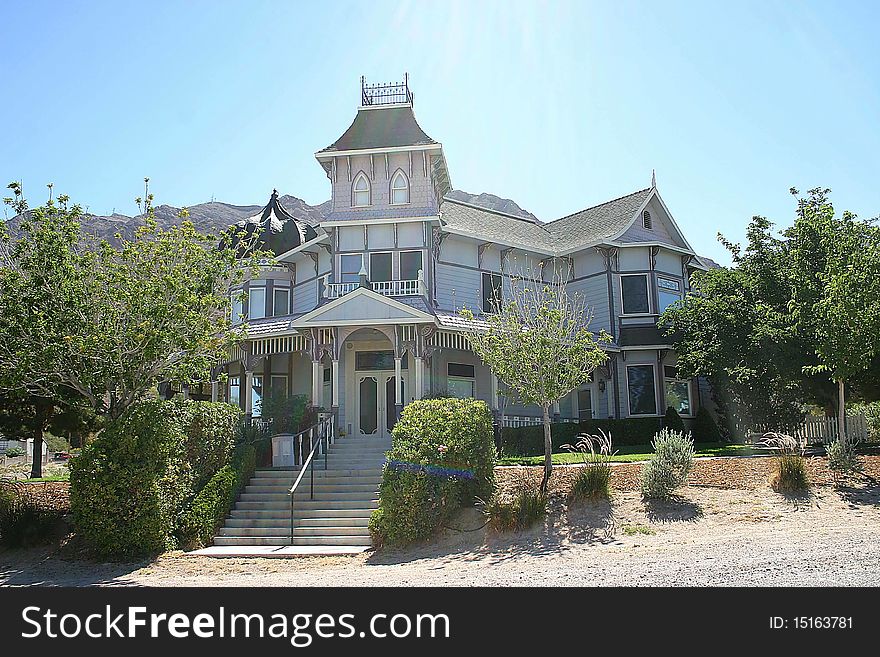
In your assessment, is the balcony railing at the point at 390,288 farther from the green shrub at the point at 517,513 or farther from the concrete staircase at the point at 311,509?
the green shrub at the point at 517,513

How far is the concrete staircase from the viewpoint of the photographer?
15227mm

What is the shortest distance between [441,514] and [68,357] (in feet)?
24.9

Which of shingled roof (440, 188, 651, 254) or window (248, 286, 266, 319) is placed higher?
shingled roof (440, 188, 651, 254)

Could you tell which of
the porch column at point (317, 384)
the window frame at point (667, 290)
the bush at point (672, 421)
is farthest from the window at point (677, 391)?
the porch column at point (317, 384)

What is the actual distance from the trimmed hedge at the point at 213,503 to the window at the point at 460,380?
31.2 feet

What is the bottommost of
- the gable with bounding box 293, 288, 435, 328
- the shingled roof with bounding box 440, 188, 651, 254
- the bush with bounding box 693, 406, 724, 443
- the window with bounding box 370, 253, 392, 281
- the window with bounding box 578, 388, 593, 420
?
the bush with bounding box 693, 406, 724, 443

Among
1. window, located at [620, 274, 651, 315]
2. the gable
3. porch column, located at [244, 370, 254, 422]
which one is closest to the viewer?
the gable

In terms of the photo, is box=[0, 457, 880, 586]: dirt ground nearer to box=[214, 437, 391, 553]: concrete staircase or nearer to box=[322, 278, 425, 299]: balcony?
box=[214, 437, 391, 553]: concrete staircase

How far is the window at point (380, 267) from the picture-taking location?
25859 mm

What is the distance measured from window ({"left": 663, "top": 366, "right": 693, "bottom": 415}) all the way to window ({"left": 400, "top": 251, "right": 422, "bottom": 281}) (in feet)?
32.4

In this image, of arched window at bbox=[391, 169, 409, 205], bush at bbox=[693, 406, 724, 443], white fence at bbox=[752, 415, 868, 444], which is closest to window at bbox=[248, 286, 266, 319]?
arched window at bbox=[391, 169, 409, 205]

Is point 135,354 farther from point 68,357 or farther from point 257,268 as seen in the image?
point 257,268

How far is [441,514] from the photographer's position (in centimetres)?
1414

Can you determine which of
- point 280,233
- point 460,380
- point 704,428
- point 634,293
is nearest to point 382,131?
point 280,233
